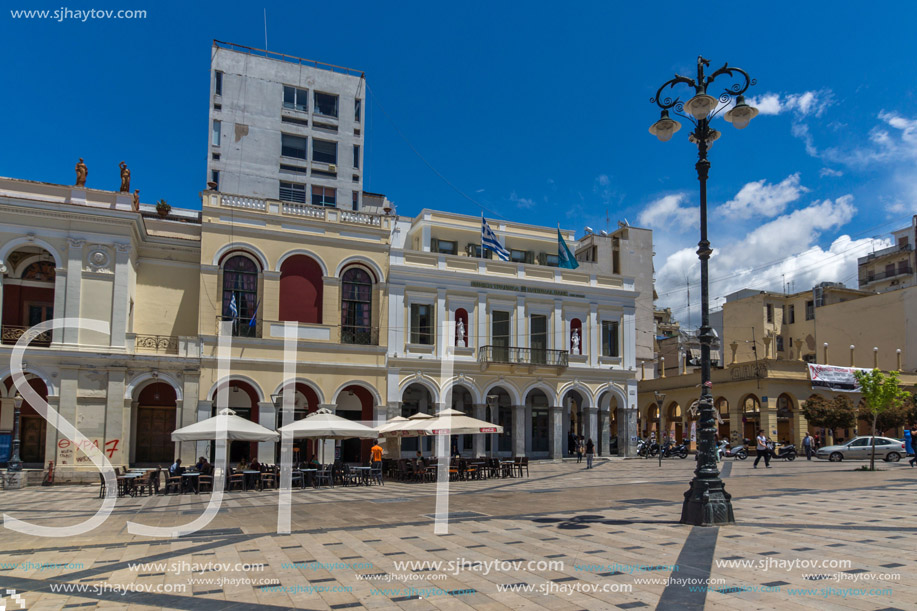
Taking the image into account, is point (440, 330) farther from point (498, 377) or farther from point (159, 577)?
point (159, 577)

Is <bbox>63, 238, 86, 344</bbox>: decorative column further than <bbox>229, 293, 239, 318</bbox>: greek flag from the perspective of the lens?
No

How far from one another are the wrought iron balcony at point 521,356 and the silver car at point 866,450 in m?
14.5

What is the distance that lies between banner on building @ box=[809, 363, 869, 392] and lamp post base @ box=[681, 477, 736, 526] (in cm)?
3420

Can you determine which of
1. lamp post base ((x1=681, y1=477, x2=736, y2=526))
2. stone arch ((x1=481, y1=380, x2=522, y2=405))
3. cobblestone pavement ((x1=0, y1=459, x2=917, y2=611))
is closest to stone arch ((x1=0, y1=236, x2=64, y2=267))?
cobblestone pavement ((x1=0, y1=459, x2=917, y2=611))

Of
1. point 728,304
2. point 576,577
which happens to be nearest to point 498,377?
point 576,577

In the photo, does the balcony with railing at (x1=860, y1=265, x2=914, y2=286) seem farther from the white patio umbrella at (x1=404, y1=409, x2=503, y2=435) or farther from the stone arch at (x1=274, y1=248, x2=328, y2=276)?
the stone arch at (x1=274, y1=248, x2=328, y2=276)

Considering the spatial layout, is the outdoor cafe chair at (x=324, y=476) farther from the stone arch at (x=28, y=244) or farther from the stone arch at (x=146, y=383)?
the stone arch at (x=28, y=244)

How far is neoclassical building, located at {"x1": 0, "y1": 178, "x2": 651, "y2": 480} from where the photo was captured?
2620cm

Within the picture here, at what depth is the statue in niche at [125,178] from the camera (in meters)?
28.1

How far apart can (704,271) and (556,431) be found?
81.9 feet

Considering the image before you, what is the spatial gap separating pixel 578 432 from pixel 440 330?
12464mm

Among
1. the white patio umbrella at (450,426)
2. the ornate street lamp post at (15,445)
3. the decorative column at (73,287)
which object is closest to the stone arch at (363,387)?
the white patio umbrella at (450,426)

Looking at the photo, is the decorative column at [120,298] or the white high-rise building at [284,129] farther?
the white high-rise building at [284,129]

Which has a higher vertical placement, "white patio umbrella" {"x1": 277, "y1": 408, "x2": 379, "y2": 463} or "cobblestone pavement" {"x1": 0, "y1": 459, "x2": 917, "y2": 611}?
"white patio umbrella" {"x1": 277, "y1": 408, "x2": 379, "y2": 463}
